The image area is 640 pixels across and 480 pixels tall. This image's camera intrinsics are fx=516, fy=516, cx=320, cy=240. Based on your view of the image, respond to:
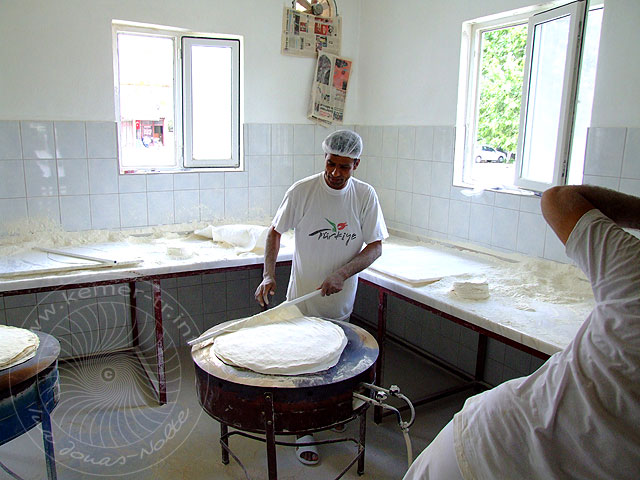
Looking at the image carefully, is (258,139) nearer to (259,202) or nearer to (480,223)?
(259,202)

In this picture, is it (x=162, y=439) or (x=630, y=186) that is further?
(x=162, y=439)

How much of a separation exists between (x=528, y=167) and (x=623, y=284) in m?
2.11

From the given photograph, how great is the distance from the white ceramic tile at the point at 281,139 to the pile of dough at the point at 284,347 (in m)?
2.11

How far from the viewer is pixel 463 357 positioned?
346 cm

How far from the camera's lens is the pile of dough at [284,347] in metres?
1.79

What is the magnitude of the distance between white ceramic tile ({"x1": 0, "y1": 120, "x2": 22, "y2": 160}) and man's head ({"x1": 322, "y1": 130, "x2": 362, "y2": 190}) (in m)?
2.00

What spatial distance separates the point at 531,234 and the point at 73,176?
2852 millimetres

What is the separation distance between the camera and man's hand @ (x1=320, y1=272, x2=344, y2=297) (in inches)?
91.4

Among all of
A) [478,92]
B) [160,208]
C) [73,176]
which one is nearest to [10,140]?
[73,176]

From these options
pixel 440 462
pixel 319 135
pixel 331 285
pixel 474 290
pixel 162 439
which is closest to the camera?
pixel 440 462

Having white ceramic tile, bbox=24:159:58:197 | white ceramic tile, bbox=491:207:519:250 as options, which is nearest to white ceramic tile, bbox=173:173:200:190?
white ceramic tile, bbox=24:159:58:197

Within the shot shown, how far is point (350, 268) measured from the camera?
2.43 m

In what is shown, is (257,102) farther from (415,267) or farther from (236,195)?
(415,267)

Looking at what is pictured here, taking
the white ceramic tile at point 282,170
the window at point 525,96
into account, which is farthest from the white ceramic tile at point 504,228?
the white ceramic tile at point 282,170
